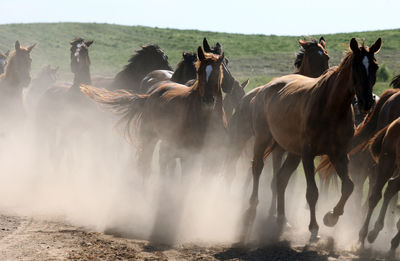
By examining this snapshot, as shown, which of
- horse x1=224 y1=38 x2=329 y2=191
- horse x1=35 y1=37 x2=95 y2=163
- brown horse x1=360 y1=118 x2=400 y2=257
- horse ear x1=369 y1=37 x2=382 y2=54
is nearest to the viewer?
horse ear x1=369 y1=37 x2=382 y2=54

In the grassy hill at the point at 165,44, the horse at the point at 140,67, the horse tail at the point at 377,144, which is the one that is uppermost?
the grassy hill at the point at 165,44

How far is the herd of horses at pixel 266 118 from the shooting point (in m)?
7.80

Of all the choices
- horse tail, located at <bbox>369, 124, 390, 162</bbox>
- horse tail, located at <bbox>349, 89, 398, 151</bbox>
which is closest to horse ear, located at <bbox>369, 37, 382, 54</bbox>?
horse tail, located at <bbox>369, 124, 390, 162</bbox>

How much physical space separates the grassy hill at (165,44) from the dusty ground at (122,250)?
79.9ft

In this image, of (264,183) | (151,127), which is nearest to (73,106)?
(151,127)

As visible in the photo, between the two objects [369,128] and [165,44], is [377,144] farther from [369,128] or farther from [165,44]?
[165,44]

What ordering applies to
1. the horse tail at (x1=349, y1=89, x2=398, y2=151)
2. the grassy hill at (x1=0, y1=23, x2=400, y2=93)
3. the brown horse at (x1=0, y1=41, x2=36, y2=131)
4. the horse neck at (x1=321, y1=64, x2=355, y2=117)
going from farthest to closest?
the grassy hill at (x1=0, y1=23, x2=400, y2=93)
the brown horse at (x1=0, y1=41, x2=36, y2=131)
the horse tail at (x1=349, y1=89, x2=398, y2=151)
the horse neck at (x1=321, y1=64, x2=355, y2=117)

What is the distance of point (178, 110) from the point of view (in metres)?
10.2

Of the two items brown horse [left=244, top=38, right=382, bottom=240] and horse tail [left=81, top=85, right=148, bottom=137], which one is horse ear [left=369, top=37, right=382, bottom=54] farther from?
horse tail [left=81, top=85, right=148, bottom=137]

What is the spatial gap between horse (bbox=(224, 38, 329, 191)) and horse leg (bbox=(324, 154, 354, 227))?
2.57 metres

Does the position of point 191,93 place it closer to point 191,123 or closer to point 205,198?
point 191,123

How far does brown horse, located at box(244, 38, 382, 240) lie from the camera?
7.31 m

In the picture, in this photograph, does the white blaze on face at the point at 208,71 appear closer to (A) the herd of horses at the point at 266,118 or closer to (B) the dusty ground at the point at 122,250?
(A) the herd of horses at the point at 266,118

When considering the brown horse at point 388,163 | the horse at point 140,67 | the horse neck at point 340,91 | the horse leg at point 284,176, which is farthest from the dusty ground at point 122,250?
the horse at point 140,67
